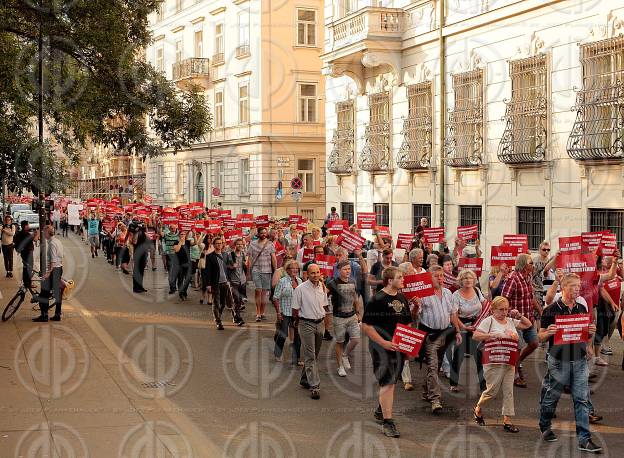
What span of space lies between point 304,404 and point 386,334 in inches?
64.0

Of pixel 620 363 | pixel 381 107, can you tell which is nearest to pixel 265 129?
pixel 381 107

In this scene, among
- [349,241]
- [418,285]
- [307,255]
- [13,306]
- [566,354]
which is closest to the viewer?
[566,354]

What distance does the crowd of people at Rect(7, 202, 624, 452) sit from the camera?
9133 mm

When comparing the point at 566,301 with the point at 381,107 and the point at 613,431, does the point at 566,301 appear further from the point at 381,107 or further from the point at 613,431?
the point at 381,107

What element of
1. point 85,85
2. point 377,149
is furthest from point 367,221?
point 377,149

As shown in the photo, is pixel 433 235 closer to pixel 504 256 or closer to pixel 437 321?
pixel 504 256

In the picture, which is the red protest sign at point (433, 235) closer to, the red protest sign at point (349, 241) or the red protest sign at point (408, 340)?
the red protest sign at point (349, 241)

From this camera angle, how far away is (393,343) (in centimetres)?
928

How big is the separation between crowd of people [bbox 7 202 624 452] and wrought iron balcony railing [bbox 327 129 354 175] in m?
15.4

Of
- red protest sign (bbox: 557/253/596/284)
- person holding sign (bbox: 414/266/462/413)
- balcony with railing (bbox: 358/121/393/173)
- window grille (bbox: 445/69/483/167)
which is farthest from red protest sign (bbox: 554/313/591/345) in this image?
balcony with railing (bbox: 358/121/393/173)

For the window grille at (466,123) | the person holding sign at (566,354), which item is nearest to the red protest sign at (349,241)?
the person holding sign at (566,354)

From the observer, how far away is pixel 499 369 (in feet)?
31.3

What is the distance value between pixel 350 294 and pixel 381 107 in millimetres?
19504

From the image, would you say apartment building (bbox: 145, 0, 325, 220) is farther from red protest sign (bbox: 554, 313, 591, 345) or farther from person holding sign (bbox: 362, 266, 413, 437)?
red protest sign (bbox: 554, 313, 591, 345)
